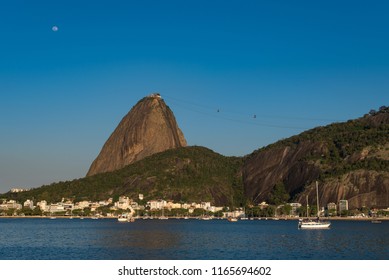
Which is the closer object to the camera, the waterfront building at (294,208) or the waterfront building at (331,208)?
the waterfront building at (331,208)

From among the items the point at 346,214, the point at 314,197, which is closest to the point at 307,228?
the point at 346,214

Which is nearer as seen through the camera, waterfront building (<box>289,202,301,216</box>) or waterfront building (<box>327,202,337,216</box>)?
waterfront building (<box>327,202,337,216</box>)

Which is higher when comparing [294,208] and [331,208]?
[294,208]

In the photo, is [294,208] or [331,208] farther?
[294,208]
